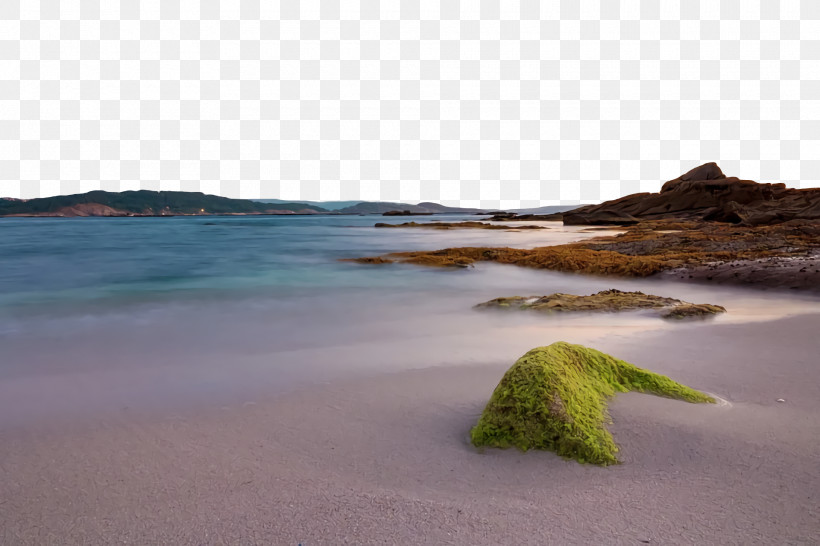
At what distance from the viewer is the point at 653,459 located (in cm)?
319

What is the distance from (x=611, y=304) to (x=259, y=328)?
6.45 metres

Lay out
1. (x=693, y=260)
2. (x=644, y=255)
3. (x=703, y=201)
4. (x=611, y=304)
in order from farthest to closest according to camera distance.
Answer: (x=703, y=201)
(x=644, y=255)
(x=693, y=260)
(x=611, y=304)

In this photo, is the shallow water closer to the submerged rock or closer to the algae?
the submerged rock

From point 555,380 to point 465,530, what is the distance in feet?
4.45

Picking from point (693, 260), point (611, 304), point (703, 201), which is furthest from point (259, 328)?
point (703, 201)

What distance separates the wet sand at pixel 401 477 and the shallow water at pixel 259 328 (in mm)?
994

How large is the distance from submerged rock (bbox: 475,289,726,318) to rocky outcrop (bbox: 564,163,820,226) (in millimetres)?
27620

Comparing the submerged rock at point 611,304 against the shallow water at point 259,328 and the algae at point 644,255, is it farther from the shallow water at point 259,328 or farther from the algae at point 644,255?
the algae at point 644,255

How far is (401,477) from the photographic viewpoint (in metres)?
3.10

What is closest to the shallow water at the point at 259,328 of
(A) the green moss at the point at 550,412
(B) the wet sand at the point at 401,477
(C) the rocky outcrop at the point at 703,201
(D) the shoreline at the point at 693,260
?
(D) the shoreline at the point at 693,260

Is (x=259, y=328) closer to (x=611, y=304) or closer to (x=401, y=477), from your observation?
(x=401, y=477)

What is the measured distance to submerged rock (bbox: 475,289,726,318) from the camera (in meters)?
7.87

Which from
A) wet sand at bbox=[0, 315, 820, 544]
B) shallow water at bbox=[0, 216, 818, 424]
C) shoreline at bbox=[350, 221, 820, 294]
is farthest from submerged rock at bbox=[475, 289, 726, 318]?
shoreline at bbox=[350, 221, 820, 294]

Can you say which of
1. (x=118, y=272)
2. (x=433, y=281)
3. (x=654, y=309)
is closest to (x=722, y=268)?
(x=654, y=309)
